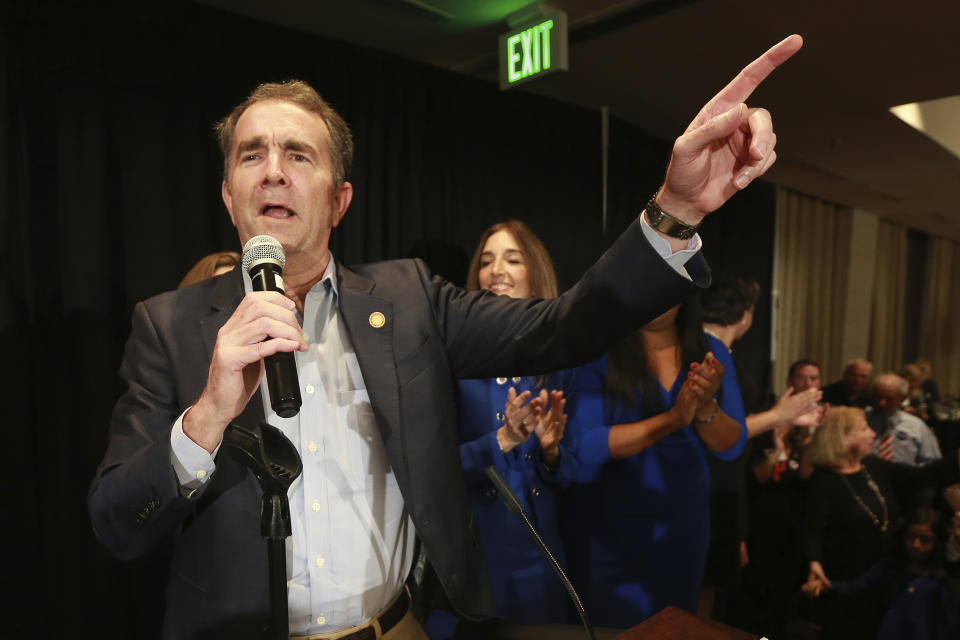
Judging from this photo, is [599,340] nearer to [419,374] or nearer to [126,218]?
[419,374]

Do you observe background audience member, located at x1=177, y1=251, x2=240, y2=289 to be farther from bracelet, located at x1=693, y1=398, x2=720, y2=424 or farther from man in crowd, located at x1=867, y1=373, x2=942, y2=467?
man in crowd, located at x1=867, y1=373, x2=942, y2=467

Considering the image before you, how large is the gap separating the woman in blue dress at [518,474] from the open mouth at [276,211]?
2.74ft

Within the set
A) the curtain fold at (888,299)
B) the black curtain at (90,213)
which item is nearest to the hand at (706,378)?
the black curtain at (90,213)

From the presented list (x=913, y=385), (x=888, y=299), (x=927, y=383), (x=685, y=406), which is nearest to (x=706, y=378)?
(x=685, y=406)

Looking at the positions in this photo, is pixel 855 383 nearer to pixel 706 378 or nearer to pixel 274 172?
pixel 706 378

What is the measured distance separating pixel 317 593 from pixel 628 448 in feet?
3.89

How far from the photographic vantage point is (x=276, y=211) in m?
1.03

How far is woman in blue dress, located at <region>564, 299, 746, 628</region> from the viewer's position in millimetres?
1943

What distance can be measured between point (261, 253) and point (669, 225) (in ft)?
1.95

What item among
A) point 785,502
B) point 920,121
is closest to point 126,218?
point 785,502

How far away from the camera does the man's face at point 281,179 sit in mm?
1014

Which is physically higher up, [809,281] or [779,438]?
[809,281]

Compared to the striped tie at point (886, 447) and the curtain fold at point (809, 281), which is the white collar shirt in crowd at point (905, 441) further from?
the curtain fold at point (809, 281)

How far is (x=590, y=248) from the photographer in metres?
4.76
